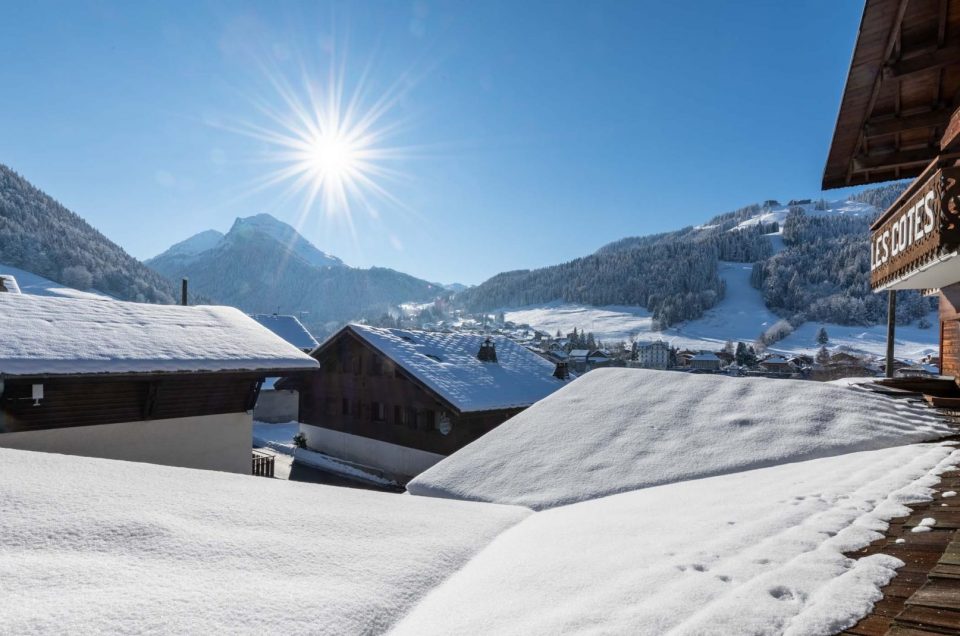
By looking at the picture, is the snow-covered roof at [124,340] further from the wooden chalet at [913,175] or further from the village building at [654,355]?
the village building at [654,355]

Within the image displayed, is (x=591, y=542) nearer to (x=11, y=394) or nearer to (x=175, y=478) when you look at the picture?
(x=175, y=478)

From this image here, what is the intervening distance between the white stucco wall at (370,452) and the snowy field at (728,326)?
94575 mm

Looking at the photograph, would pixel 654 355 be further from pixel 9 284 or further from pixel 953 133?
pixel 9 284

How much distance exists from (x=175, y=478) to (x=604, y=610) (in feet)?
12.3

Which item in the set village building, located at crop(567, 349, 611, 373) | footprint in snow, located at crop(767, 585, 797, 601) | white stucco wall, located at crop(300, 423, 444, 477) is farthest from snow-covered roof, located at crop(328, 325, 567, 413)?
village building, located at crop(567, 349, 611, 373)

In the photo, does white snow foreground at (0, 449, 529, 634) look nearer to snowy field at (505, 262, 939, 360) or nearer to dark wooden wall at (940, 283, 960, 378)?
dark wooden wall at (940, 283, 960, 378)

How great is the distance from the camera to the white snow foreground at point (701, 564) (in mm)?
1929

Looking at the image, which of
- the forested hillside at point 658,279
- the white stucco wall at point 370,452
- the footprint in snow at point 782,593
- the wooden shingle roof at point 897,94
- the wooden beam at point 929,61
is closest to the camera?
the footprint in snow at point 782,593

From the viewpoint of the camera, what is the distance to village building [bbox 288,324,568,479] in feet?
60.1

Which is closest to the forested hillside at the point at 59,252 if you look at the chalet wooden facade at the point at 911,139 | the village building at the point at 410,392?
the village building at the point at 410,392

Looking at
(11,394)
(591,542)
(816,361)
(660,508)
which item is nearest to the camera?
(591,542)

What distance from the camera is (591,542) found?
3.20 m

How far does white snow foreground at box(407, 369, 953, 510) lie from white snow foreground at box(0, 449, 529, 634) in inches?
55.9

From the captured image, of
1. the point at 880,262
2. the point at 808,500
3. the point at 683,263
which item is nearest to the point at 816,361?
the point at 880,262
